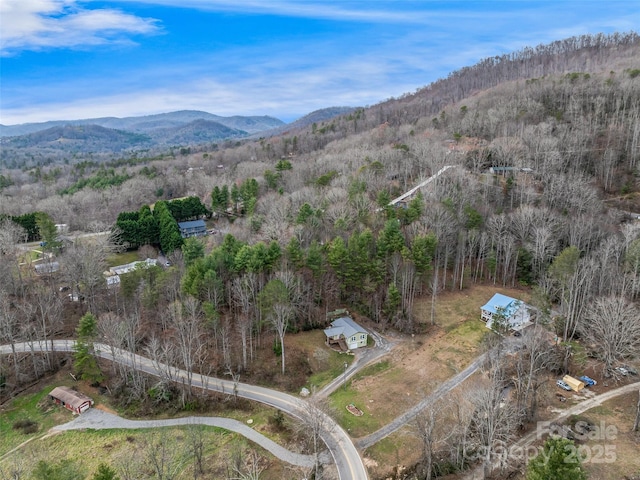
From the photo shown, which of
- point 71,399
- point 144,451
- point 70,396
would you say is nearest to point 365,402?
point 144,451

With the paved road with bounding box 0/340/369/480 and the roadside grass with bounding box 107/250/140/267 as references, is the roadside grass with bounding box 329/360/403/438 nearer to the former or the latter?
the paved road with bounding box 0/340/369/480

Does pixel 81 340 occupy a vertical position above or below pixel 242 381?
above

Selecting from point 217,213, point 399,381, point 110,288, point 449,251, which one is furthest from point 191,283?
point 217,213

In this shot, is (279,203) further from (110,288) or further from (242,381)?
(242,381)

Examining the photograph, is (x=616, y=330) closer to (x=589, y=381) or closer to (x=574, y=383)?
(x=589, y=381)

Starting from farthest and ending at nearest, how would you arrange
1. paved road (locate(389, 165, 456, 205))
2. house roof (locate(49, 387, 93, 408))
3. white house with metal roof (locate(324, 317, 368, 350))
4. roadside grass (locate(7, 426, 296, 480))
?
paved road (locate(389, 165, 456, 205)) → white house with metal roof (locate(324, 317, 368, 350)) → house roof (locate(49, 387, 93, 408)) → roadside grass (locate(7, 426, 296, 480))

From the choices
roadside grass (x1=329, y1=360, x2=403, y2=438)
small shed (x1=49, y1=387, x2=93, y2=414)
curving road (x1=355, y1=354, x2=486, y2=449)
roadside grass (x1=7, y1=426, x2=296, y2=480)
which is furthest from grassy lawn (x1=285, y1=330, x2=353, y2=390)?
small shed (x1=49, y1=387, x2=93, y2=414)

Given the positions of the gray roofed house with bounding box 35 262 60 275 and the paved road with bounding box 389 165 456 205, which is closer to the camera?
the gray roofed house with bounding box 35 262 60 275
